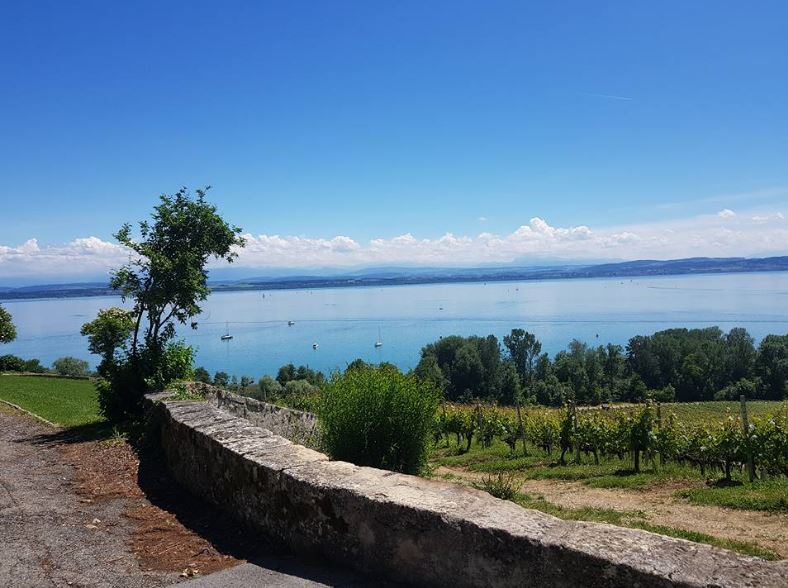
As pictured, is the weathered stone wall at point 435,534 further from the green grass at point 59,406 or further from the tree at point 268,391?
the tree at point 268,391

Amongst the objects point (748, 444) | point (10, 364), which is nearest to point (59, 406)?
point (748, 444)

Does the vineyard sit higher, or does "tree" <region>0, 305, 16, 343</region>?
"tree" <region>0, 305, 16, 343</region>

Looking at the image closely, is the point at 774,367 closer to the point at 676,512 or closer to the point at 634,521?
the point at 676,512

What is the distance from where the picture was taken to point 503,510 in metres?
3.52

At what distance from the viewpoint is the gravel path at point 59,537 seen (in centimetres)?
417

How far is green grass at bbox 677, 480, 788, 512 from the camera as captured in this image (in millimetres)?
8906

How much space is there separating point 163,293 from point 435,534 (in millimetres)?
11090

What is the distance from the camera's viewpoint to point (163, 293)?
1298 centimetres

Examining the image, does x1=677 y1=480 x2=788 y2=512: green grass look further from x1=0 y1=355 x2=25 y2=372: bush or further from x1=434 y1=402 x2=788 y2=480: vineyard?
x1=0 y1=355 x2=25 y2=372: bush

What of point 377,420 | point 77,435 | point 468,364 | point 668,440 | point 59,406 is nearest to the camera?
point 377,420

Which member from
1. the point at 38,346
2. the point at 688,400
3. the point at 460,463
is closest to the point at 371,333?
the point at 38,346

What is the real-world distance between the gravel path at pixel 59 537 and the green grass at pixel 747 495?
8.89m

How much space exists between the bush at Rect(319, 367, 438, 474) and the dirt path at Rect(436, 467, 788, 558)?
12.2 ft

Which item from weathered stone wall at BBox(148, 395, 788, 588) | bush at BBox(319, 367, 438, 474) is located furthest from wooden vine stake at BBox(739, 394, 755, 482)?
weathered stone wall at BBox(148, 395, 788, 588)
